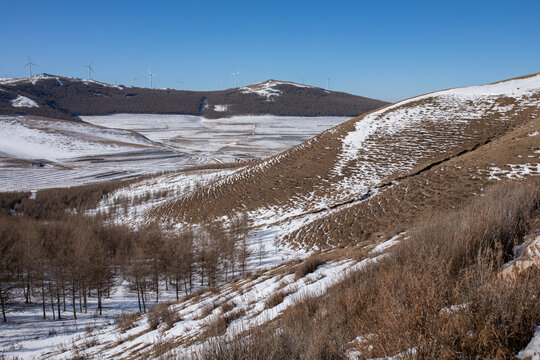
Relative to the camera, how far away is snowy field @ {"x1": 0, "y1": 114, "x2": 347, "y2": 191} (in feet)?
276

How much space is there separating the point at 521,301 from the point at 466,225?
274 cm

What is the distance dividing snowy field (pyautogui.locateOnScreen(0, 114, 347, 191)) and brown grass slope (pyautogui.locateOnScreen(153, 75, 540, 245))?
58835 millimetres

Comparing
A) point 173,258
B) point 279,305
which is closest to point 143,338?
point 279,305

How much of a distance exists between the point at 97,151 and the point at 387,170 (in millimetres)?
118551

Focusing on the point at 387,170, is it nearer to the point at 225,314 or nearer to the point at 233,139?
the point at 225,314

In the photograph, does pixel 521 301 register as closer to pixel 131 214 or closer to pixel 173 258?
pixel 173 258

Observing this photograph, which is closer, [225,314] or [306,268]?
[225,314]

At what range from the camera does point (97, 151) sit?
115812mm

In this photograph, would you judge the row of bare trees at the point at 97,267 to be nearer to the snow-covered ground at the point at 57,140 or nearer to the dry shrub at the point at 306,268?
the dry shrub at the point at 306,268

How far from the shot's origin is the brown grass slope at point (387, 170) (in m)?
20.1

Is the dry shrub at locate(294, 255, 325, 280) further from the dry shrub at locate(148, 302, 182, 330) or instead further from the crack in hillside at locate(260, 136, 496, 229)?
the crack in hillside at locate(260, 136, 496, 229)

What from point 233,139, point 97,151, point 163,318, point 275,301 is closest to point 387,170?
point 275,301

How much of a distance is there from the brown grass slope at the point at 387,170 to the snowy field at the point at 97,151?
58.8 metres

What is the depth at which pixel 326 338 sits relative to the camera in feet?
11.6
